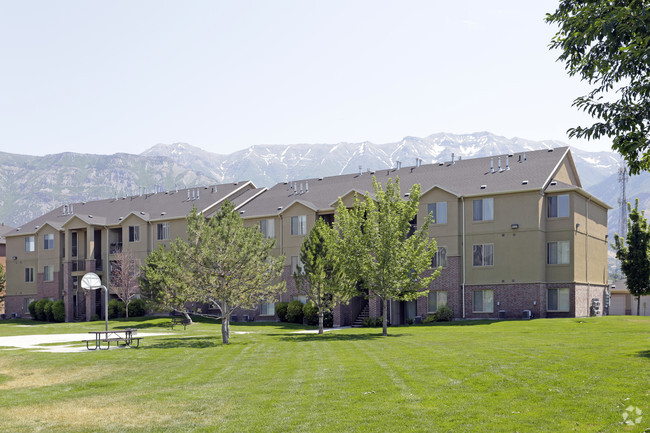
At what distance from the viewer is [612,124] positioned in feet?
49.9

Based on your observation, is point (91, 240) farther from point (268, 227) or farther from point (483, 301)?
point (483, 301)

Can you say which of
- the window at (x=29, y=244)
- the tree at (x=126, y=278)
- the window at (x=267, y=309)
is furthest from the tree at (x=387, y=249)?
the window at (x=29, y=244)

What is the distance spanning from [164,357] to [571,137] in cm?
1817

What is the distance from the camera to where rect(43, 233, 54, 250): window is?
71.5 meters

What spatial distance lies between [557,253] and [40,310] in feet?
158

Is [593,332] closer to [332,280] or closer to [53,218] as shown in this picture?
[332,280]

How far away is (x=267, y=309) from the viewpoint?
198 feet

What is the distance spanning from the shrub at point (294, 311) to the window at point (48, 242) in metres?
29.6

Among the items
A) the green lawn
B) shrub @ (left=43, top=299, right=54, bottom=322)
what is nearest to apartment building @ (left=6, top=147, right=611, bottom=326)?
shrub @ (left=43, top=299, right=54, bottom=322)

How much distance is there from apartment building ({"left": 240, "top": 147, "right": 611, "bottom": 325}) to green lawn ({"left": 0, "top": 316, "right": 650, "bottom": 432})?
1772 cm

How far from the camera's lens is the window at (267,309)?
59.8 meters

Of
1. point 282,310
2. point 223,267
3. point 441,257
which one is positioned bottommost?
point 282,310

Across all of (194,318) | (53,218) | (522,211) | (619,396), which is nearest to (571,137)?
(619,396)

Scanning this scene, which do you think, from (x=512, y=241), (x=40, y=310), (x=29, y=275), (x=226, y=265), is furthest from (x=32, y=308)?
(x=512, y=241)
